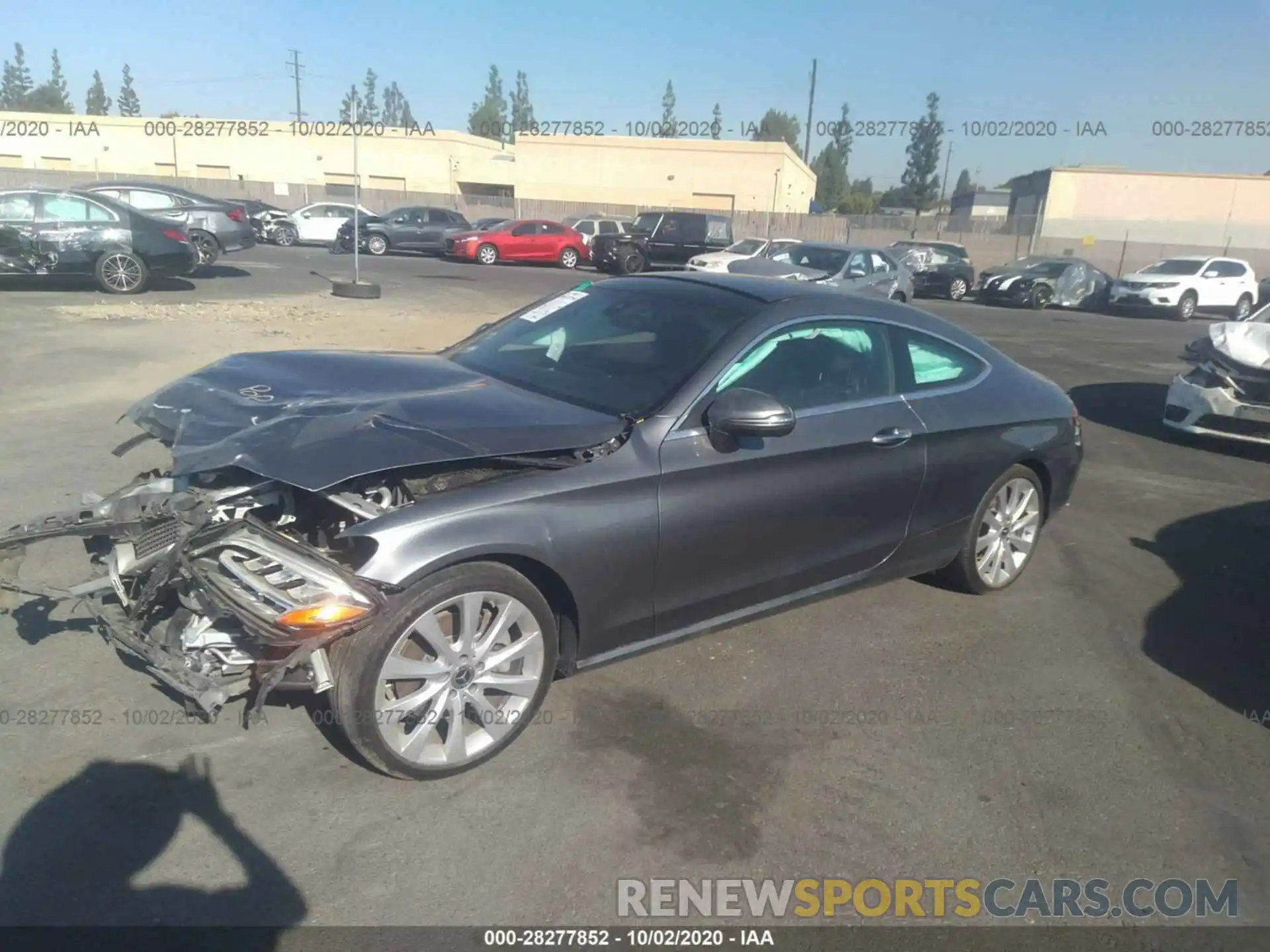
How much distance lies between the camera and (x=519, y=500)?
3266 millimetres

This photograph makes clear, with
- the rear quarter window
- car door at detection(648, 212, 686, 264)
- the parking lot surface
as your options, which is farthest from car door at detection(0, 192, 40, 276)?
car door at detection(648, 212, 686, 264)

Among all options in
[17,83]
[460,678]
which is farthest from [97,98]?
[460,678]

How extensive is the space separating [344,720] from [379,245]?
28894 mm

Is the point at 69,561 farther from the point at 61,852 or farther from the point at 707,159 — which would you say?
the point at 707,159

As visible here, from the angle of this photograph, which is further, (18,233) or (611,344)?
(18,233)

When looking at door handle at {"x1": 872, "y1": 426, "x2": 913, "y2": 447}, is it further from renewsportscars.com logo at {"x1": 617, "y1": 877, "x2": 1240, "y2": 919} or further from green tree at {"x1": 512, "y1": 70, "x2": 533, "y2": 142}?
green tree at {"x1": 512, "y1": 70, "x2": 533, "y2": 142}

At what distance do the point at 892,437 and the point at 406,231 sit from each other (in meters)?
28.0

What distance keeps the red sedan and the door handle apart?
2539 centimetres

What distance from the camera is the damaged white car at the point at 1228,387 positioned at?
8.42 m

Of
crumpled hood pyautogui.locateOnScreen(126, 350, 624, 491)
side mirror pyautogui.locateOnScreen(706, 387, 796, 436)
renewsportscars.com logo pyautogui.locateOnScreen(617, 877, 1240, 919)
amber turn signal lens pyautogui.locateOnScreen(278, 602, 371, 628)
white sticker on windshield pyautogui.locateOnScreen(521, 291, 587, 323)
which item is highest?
white sticker on windshield pyautogui.locateOnScreen(521, 291, 587, 323)

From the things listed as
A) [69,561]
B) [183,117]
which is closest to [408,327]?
[69,561]

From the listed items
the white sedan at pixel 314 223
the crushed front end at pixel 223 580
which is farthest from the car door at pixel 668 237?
the crushed front end at pixel 223 580

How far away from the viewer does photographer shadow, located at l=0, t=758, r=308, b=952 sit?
261 cm

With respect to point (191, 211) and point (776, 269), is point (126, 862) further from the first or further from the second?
point (191, 211)
